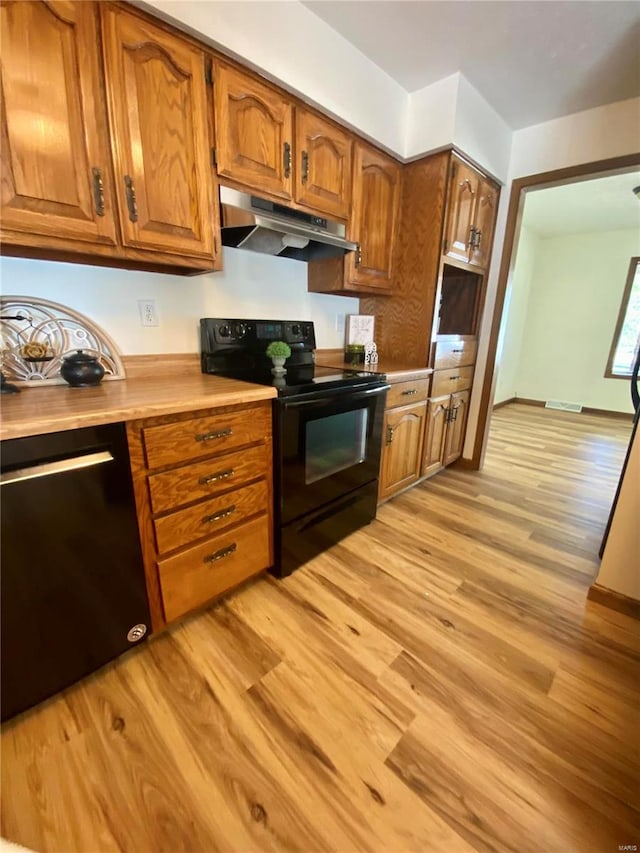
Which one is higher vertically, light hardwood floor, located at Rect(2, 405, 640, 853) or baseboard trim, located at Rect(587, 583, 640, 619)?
baseboard trim, located at Rect(587, 583, 640, 619)

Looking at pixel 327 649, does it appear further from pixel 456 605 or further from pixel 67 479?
pixel 67 479

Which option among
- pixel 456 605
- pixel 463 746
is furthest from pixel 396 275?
pixel 463 746

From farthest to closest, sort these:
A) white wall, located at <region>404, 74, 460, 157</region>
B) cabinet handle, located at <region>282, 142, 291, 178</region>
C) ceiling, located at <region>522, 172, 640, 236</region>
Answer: ceiling, located at <region>522, 172, 640, 236</region>
white wall, located at <region>404, 74, 460, 157</region>
cabinet handle, located at <region>282, 142, 291, 178</region>

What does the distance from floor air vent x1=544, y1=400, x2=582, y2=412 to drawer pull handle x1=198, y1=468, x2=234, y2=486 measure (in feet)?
18.8

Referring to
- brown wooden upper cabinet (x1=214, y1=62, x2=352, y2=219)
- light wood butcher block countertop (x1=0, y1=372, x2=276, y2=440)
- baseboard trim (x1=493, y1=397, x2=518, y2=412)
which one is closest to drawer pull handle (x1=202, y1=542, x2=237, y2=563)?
light wood butcher block countertop (x1=0, y1=372, x2=276, y2=440)

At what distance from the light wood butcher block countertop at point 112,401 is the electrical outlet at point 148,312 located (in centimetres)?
27

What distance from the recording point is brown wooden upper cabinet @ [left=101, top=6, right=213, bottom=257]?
1112mm

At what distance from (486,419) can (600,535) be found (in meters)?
1.09

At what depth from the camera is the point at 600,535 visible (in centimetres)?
205

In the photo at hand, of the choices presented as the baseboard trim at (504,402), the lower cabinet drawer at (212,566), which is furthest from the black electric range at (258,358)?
the baseboard trim at (504,402)

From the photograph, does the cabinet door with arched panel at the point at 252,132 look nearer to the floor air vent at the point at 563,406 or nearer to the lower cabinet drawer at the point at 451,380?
the lower cabinet drawer at the point at 451,380

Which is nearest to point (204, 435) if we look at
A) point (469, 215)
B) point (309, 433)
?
point (309, 433)

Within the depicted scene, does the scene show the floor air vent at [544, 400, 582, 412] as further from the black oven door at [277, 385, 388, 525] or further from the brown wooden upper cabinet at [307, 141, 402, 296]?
the black oven door at [277, 385, 388, 525]

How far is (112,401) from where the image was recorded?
3.53 ft
